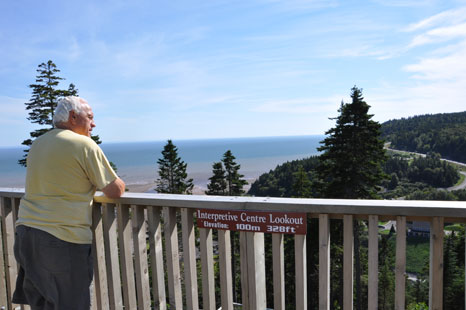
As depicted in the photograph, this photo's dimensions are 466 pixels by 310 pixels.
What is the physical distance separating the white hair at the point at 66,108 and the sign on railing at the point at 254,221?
102 centimetres

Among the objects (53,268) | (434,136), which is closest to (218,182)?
(53,268)

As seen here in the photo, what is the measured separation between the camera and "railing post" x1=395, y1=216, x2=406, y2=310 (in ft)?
5.76

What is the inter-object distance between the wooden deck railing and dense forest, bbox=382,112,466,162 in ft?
363

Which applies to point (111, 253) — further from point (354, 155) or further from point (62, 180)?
point (354, 155)

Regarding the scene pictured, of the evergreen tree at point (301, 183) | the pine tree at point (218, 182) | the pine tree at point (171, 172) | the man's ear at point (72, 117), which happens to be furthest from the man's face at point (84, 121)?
the pine tree at point (218, 182)

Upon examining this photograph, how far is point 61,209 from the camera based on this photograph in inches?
85.0

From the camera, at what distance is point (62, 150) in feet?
6.90

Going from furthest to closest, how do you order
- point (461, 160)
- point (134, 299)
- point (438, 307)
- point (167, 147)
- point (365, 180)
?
point (461, 160)
point (167, 147)
point (365, 180)
point (134, 299)
point (438, 307)

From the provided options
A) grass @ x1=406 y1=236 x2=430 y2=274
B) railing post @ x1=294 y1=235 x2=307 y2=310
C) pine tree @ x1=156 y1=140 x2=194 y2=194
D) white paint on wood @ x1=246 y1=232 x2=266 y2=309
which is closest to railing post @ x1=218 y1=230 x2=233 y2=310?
white paint on wood @ x1=246 y1=232 x2=266 y2=309

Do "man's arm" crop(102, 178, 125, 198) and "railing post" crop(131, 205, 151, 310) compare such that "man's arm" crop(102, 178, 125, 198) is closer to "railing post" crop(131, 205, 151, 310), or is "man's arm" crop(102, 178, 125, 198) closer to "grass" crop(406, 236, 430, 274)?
"railing post" crop(131, 205, 151, 310)

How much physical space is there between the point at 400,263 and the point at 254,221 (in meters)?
0.77

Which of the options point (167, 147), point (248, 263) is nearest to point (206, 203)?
point (248, 263)

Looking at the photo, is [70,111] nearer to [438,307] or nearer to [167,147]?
[438,307]

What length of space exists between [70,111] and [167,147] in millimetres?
33507
